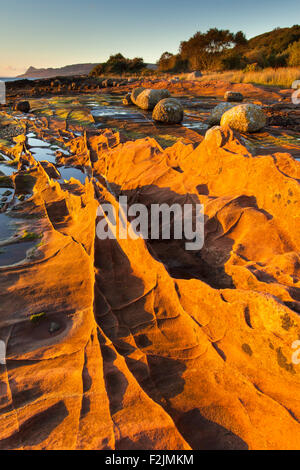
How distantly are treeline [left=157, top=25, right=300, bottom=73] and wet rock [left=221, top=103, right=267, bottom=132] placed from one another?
19.2 m

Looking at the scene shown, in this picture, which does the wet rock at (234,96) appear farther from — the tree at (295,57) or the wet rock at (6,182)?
the wet rock at (6,182)

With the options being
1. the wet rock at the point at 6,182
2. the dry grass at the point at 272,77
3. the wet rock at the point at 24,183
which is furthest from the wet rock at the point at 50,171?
the dry grass at the point at 272,77

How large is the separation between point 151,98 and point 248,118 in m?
8.42

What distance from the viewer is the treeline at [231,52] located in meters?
27.4

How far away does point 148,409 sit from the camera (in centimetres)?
192

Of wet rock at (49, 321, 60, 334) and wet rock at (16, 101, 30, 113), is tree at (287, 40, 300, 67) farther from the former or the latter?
wet rock at (49, 321, 60, 334)

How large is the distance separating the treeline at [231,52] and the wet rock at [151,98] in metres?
14.3

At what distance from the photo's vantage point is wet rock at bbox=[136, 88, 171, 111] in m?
16.2

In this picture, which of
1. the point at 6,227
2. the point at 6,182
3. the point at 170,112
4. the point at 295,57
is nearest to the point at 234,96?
the point at 170,112

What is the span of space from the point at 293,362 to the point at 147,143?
21.3 feet

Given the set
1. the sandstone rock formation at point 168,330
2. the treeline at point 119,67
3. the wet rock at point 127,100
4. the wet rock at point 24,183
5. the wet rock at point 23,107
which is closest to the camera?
the sandstone rock formation at point 168,330

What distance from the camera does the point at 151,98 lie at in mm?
16156

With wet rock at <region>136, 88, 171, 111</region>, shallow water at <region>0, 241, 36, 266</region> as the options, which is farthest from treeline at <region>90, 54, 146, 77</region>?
shallow water at <region>0, 241, 36, 266</region>

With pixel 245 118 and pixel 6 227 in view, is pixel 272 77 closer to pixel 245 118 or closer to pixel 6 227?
pixel 245 118
